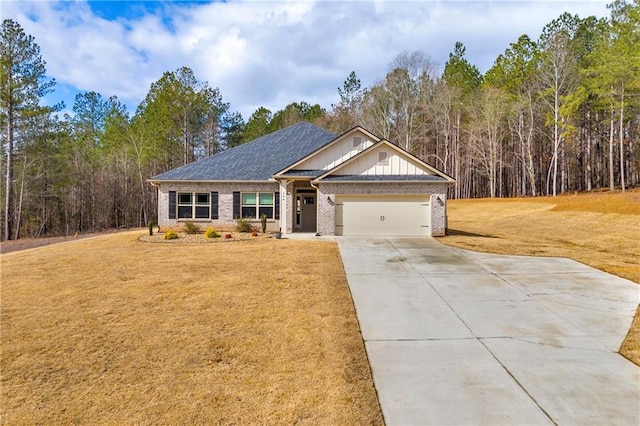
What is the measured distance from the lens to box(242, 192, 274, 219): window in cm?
1989

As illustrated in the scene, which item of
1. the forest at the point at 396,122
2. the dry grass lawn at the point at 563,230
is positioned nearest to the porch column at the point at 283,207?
the dry grass lawn at the point at 563,230

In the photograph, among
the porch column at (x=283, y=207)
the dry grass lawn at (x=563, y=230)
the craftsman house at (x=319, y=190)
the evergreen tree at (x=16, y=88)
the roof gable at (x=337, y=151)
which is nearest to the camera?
the dry grass lawn at (x=563, y=230)

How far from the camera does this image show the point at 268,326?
657cm

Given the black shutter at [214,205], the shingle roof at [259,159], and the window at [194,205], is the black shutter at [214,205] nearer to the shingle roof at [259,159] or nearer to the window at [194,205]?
the window at [194,205]

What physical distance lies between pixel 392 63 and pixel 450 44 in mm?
10166

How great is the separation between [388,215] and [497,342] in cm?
1170

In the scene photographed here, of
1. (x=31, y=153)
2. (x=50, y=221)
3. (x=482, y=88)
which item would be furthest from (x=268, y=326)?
(x=482, y=88)

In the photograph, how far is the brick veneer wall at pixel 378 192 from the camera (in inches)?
675

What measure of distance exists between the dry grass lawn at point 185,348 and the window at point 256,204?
903 cm

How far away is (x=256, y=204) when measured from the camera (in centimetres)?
1997

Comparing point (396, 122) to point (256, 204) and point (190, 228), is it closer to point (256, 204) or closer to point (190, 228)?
point (256, 204)

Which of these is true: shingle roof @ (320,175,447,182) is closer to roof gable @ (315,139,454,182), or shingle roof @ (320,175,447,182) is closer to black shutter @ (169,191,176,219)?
roof gable @ (315,139,454,182)

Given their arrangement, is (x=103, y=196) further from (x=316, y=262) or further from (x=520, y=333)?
(x=520, y=333)

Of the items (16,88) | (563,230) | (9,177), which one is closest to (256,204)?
(563,230)
